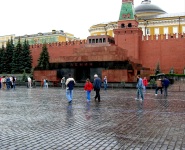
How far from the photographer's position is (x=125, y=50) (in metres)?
27.4

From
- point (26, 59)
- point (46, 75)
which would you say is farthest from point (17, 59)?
point (46, 75)

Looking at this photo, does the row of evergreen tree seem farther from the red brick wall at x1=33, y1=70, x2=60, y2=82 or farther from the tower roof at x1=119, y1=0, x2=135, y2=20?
the red brick wall at x1=33, y1=70, x2=60, y2=82

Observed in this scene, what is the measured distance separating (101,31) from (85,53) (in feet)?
88.4

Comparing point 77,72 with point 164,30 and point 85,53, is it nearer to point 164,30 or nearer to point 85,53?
point 85,53

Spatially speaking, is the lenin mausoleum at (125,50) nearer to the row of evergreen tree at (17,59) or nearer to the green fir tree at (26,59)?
the green fir tree at (26,59)

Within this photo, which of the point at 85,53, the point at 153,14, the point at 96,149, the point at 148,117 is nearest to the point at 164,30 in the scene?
the point at 153,14

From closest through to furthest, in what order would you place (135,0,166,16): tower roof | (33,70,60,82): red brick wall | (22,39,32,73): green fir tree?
(33,70,60,82): red brick wall → (22,39,32,73): green fir tree → (135,0,166,16): tower roof

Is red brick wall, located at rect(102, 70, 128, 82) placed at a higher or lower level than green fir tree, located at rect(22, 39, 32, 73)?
lower

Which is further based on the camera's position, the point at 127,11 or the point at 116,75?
the point at 127,11

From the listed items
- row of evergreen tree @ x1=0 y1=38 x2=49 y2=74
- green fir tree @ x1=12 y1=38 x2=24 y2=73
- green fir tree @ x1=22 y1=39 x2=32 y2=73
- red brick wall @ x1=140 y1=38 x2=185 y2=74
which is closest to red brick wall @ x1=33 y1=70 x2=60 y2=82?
row of evergreen tree @ x1=0 y1=38 x2=49 y2=74

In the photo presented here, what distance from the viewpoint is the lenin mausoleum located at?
22.4m

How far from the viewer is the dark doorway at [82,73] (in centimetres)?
2326

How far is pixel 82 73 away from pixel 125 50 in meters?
5.77

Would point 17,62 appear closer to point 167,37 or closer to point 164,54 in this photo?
point 164,54
